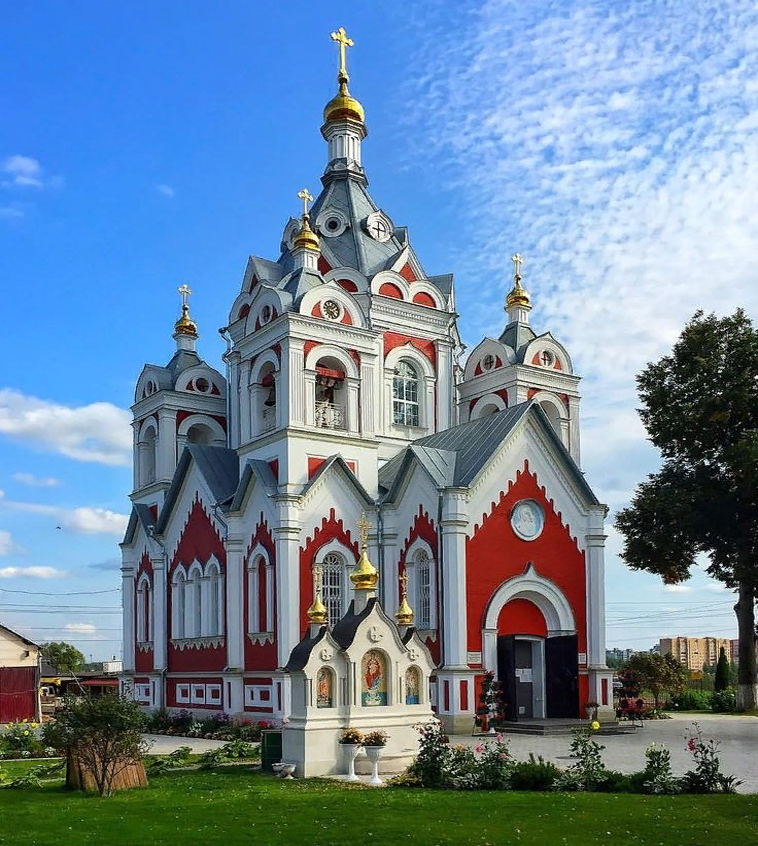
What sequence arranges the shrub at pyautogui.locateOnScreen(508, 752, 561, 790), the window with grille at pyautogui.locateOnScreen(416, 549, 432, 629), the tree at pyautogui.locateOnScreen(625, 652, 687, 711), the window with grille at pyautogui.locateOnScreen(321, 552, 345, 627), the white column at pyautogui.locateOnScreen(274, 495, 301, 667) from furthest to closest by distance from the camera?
the tree at pyautogui.locateOnScreen(625, 652, 687, 711)
the window with grille at pyautogui.locateOnScreen(321, 552, 345, 627)
the window with grille at pyautogui.locateOnScreen(416, 549, 432, 629)
the white column at pyautogui.locateOnScreen(274, 495, 301, 667)
the shrub at pyautogui.locateOnScreen(508, 752, 561, 790)

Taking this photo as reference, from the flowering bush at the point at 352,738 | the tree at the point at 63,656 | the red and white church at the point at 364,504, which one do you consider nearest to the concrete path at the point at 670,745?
the red and white church at the point at 364,504

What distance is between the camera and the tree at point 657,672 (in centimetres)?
3312

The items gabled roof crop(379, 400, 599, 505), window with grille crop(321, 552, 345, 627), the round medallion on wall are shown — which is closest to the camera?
gabled roof crop(379, 400, 599, 505)

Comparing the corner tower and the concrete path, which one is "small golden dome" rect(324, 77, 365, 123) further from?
the concrete path

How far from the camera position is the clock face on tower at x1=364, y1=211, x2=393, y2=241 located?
32219mm

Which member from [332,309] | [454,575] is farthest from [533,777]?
[332,309]

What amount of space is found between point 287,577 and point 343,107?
1652 cm

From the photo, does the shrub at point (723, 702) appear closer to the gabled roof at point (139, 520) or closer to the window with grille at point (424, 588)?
the window with grille at point (424, 588)

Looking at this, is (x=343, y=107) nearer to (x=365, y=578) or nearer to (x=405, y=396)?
(x=405, y=396)

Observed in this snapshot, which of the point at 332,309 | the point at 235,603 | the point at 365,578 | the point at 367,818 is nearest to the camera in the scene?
the point at 367,818

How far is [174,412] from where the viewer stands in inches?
1275

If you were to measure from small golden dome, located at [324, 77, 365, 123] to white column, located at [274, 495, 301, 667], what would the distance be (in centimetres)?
1461

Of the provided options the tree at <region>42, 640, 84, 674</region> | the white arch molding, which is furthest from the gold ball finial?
the tree at <region>42, 640, 84, 674</region>

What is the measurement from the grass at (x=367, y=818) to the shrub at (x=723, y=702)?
21748mm
